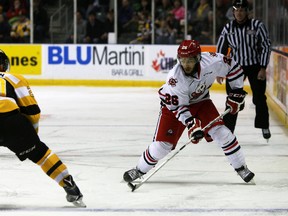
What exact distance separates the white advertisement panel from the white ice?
4233 mm

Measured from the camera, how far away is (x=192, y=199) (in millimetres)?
5309

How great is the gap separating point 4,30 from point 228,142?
1078cm

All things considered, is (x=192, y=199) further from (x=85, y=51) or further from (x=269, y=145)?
(x=85, y=51)

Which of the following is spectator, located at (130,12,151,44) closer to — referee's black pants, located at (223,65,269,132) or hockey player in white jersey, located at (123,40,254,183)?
referee's black pants, located at (223,65,269,132)

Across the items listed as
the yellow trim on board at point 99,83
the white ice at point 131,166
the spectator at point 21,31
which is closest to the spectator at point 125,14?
the yellow trim on board at point 99,83

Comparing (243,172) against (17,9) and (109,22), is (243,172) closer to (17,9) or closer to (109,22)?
(109,22)

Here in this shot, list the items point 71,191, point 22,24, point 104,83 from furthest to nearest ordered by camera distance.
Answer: point 22,24, point 104,83, point 71,191

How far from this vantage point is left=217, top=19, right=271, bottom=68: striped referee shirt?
8055 millimetres

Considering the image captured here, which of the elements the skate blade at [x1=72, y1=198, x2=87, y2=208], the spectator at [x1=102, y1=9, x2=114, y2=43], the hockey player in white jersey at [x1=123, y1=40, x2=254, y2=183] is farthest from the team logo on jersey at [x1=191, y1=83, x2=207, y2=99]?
the spectator at [x1=102, y1=9, x2=114, y2=43]

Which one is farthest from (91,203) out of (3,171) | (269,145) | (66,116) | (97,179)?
(66,116)

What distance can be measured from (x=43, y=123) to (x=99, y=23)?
20.7 feet

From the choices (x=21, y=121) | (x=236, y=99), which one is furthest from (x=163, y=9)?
(x=21, y=121)

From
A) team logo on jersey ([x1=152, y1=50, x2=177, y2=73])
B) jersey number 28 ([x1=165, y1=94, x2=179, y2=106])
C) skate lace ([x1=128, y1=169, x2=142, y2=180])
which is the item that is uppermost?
jersey number 28 ([x1=165, y1=94, x2=179, y2=106])

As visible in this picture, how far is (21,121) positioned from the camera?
191 inches
